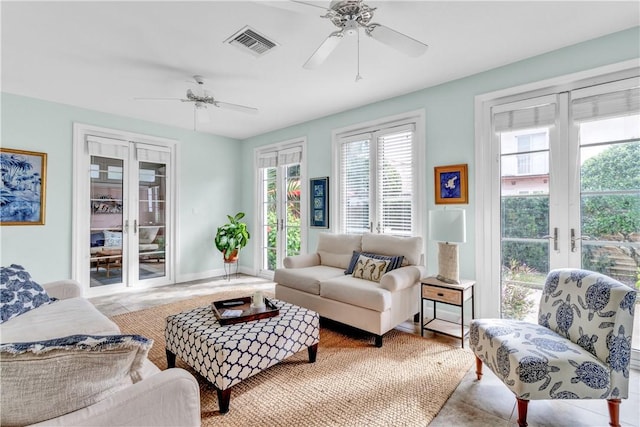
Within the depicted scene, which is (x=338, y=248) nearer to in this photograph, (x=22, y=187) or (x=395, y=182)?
(x=395, y=182)

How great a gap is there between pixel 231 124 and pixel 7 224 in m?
3.22

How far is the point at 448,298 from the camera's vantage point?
287cm

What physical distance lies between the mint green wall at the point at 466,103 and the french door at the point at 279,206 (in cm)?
86

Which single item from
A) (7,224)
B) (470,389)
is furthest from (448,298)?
(7,224)

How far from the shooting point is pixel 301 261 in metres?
3.97

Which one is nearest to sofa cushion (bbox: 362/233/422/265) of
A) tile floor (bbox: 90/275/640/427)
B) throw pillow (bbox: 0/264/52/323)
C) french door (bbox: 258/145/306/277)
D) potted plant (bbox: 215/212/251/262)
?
tile floor (bbox: 90/275/640/427)

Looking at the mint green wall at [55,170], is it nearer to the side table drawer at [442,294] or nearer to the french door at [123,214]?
the french door at [123,214]


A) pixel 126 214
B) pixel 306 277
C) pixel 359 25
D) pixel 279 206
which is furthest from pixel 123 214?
pixel 359 25

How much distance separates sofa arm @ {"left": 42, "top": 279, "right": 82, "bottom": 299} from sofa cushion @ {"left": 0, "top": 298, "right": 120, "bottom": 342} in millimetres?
350

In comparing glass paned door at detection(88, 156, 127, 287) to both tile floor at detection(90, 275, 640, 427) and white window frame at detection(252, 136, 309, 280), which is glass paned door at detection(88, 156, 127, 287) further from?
tile floor at detection(90, 275, 640, 427)

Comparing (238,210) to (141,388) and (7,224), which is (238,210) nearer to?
Answer: (7,224)

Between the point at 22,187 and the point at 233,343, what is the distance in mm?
3972

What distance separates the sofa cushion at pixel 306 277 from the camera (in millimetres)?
3330

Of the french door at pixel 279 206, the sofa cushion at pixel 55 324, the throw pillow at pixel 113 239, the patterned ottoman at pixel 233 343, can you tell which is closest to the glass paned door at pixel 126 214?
the throw pillow at pixel 113 239
